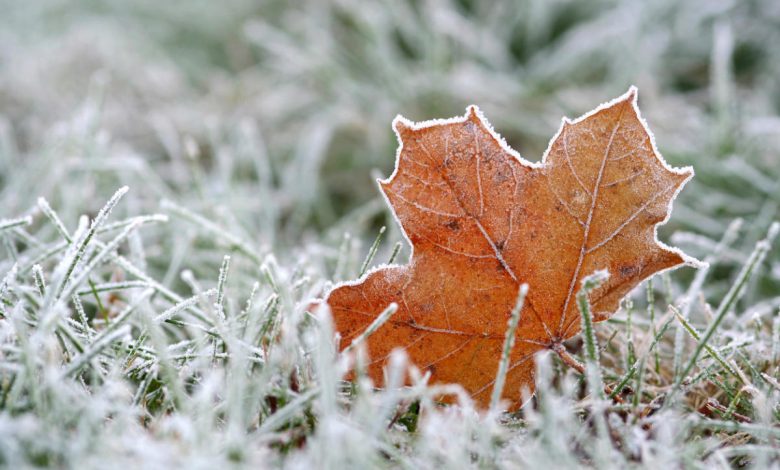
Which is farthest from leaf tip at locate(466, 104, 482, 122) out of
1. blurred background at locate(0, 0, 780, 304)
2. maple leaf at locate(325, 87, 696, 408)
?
blurred background at locate(0, 0, 780, 304)

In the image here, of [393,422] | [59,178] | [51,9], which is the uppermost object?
[51,9]

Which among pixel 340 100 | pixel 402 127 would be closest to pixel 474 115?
pixel 402 127

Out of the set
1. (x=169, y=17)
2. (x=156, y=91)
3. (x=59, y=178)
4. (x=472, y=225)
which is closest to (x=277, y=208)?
(x=59, y=178)

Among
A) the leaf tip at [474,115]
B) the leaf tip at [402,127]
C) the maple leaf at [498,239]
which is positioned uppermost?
the leaf tip at [474,115]

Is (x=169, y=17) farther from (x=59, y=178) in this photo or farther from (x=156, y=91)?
(x=59, y=178)

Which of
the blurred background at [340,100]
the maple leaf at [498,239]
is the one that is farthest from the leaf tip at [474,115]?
the blurred background at [340,100]

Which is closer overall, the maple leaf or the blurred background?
the maple leaf

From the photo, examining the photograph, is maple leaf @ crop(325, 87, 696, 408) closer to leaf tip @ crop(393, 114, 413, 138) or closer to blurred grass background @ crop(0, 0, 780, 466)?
leaf tip @ crop(393, 114, 413, 138)

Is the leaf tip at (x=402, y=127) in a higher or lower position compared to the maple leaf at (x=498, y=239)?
higher

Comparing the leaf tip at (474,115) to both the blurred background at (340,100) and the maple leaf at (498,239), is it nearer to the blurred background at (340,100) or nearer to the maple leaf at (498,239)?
the maple leaf at (498,239)
